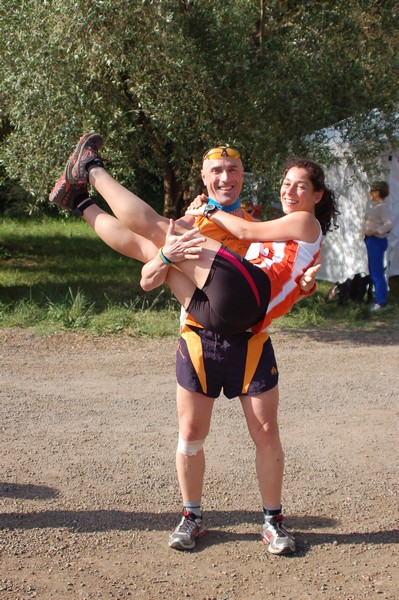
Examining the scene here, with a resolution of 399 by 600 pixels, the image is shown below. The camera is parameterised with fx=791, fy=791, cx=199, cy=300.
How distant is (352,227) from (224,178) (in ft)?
26.9

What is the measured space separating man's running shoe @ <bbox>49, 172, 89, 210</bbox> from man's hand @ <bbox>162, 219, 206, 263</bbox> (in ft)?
2.12

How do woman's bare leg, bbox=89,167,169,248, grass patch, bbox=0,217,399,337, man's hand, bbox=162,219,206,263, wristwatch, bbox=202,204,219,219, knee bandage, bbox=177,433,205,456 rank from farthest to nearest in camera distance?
grass patch, bbox=0,217,399,337 → knee bandage, bbox=177,433,205,456 → wristwatch, bbox=202,204,219,219 → woman's bare leg, bbox=89,167,169,248 → man's hand, bbox=162,219,206,263

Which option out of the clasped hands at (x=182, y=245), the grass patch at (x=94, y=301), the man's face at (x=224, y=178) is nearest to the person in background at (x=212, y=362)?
the man's face at (x=224, y=178)

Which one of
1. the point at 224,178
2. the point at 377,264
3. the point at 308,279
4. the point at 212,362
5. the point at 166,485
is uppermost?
the point at 224,178

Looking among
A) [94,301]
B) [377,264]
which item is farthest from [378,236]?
[94,301]

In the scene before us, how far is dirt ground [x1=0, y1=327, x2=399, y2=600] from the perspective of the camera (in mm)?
3670

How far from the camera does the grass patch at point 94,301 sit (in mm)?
8695

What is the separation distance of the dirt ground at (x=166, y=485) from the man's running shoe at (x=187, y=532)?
0.05 m

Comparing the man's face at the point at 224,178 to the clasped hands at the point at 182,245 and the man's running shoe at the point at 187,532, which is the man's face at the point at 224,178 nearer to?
the clasped hands at the point at 182,245

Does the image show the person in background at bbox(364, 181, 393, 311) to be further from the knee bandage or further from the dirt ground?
the knee bandage

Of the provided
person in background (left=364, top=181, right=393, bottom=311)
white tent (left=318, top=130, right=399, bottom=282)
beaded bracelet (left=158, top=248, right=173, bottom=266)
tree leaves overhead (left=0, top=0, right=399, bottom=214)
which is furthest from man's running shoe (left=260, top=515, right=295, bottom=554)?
white tent (left=318, top=130, right=399, bottom=282)

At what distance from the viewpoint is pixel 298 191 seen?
383 centimetres

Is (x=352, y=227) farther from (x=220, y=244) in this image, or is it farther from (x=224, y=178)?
(x=220, y=244)

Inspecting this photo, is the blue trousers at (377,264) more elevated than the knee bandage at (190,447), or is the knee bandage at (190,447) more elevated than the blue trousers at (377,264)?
the blue trousers at (377,264)
